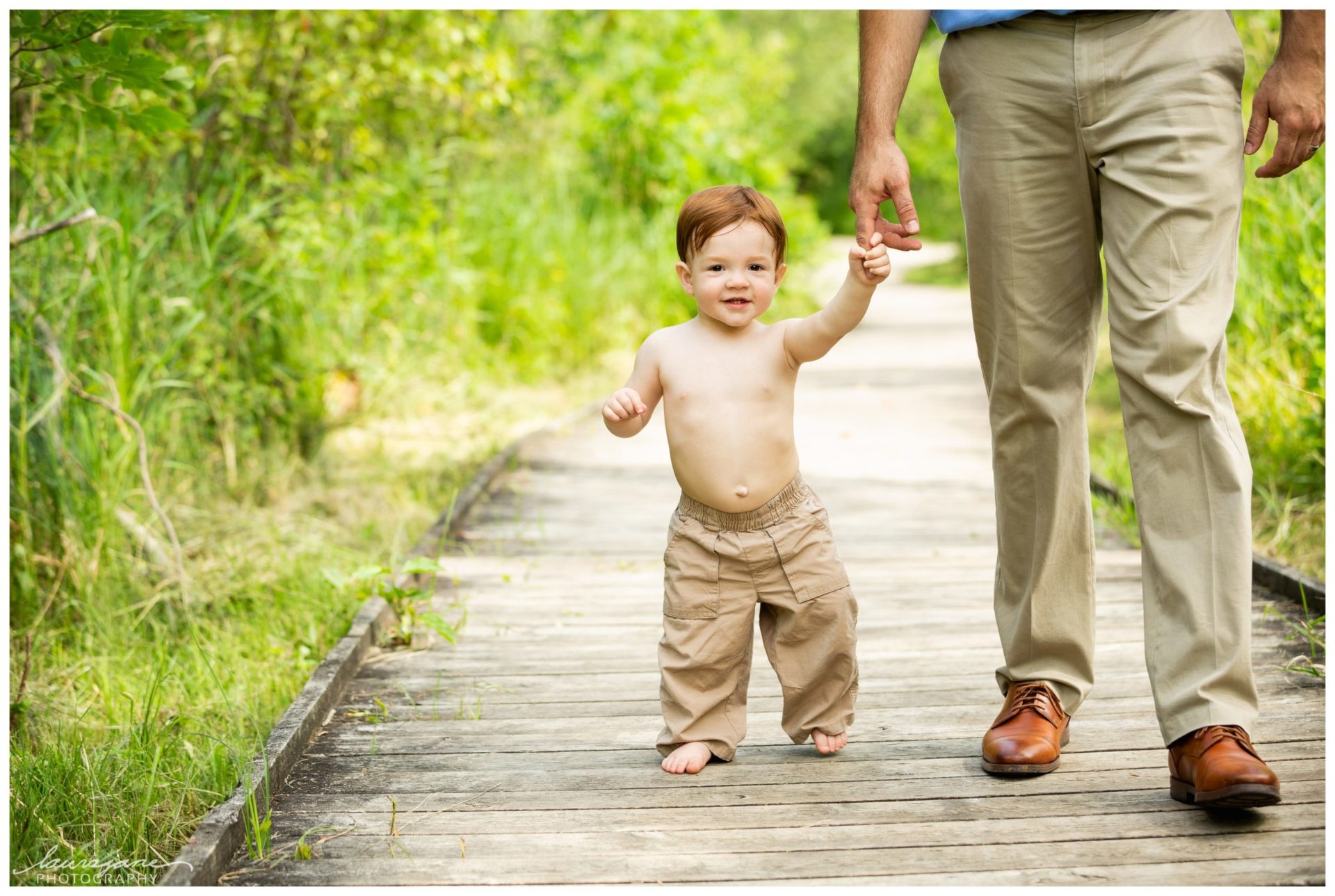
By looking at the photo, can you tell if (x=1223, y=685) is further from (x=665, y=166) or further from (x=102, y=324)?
(x=665, y=166)

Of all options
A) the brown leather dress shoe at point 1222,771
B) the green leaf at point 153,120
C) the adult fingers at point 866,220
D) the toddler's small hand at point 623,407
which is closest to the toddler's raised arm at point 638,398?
the toddler's small hand at point 623,407

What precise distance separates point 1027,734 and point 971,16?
145cm

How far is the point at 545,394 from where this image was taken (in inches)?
376

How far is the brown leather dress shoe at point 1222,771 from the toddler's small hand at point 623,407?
47.6 inches

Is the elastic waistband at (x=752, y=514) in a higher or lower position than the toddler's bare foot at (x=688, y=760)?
higher

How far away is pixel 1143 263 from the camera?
2463 millimetres

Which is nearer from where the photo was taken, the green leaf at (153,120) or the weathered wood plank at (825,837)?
the weathered wood plank at (825,837)

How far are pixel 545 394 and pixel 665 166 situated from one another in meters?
4.10

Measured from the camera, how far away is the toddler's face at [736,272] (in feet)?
8.89

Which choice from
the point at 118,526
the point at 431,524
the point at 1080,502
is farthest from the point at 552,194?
the point at 1080,502

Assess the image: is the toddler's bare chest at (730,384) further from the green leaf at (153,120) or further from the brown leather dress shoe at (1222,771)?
the green leaf at (153,120)

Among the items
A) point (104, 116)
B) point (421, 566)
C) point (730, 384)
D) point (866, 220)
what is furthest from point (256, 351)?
point (866, 220)

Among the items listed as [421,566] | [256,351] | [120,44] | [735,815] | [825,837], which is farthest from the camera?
[256,351]

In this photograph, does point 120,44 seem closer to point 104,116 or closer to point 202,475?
point 104,116
